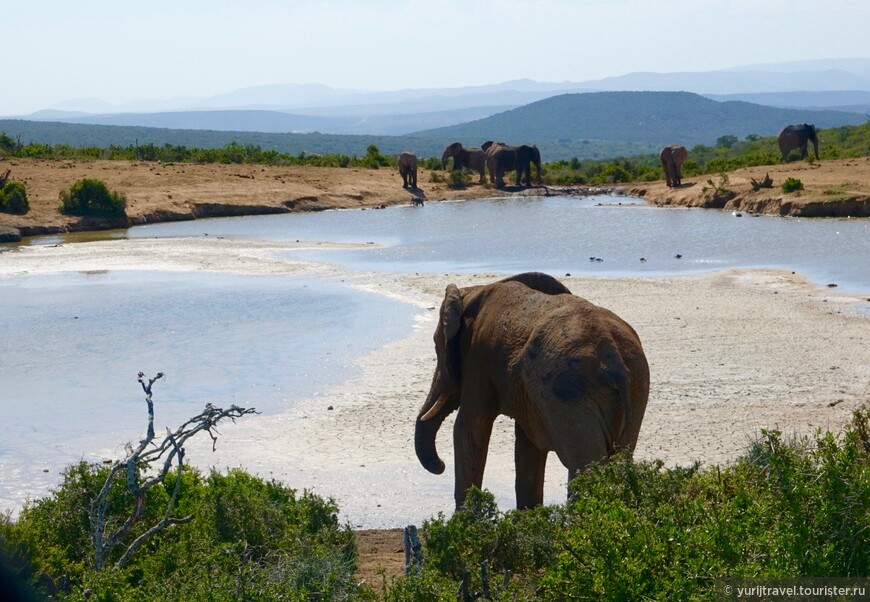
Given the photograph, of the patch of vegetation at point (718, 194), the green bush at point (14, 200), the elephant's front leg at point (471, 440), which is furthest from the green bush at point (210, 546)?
the patch of vegetation at point (718, 194)

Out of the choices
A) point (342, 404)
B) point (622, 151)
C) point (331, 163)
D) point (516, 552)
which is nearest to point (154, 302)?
point (342, 404)

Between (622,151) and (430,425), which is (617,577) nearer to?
(430,425)

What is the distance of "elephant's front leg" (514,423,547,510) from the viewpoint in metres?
8.24

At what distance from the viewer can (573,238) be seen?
31.5 m

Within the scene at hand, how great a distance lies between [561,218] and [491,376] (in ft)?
98.1

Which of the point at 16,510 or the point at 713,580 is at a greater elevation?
the point at 713,580

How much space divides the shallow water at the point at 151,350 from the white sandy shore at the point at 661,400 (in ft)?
3.06

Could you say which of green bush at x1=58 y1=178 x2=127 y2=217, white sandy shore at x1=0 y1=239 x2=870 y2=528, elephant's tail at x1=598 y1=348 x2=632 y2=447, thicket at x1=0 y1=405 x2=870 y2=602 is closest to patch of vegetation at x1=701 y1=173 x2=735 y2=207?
white sandy shore at x1=0 y1=239 x2=870 y2=528

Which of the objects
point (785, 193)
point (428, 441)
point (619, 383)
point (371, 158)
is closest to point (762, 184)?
point (785, 193)

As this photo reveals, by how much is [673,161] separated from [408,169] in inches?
420

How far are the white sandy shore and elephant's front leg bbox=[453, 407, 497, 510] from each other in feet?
5.98

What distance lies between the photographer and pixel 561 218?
3753cm

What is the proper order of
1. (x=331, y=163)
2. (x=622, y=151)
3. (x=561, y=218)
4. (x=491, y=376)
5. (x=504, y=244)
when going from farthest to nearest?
(x=622, y=151)
(x=331, y=163)
(x=561, y=218)
(x=504, y=244)
(x=491, y=376)

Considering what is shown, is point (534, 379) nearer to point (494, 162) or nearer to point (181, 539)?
point (181, 539)
